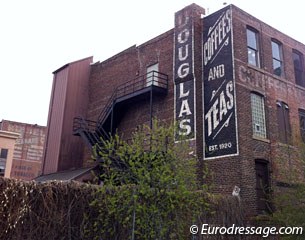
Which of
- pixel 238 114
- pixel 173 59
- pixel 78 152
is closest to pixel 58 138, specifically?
pixel 78 152

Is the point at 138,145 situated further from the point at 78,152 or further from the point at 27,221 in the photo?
the point at 78,152

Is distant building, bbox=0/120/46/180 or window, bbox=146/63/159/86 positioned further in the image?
distant building, bbox=0/120/46/180

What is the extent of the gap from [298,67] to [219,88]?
293 inches

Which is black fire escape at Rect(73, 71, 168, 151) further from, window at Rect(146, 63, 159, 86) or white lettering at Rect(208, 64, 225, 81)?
white lettering at Rect(208, 64, 225, 81)

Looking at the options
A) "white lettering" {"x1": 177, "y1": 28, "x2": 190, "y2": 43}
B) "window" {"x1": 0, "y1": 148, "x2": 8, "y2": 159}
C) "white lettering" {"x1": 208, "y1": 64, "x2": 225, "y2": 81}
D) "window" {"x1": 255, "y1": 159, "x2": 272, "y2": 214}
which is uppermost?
"white lettering" {"x1": 177, "y1": 28, "x2": 190, "y2": 43}

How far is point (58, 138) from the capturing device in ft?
74.9

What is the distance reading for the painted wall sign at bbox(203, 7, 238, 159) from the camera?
15633 millimetres

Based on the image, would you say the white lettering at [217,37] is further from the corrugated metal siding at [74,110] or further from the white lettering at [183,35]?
the corrugated metal siding at [74,110]

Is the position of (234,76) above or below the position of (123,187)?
above

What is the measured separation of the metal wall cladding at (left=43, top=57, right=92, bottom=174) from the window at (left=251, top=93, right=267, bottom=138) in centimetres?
1194

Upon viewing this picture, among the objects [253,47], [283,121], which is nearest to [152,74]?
[253,47]

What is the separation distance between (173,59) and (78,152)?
9.27 metres

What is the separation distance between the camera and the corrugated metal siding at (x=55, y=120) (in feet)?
74.8

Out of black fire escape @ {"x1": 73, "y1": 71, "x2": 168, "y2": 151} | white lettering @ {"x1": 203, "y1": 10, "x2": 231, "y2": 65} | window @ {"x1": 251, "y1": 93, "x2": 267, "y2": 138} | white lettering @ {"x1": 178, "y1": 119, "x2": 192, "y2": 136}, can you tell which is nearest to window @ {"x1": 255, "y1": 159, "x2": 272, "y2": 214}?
window @ {"x1": 251, "y1": 93, "x2": 267, "y2": 138}
